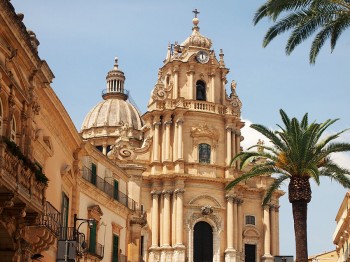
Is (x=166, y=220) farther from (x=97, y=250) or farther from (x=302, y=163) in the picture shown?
(x=302, y=163)

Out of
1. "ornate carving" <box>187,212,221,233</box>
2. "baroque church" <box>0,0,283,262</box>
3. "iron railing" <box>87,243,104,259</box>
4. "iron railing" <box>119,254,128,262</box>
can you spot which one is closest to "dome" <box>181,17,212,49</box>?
"baroque church" <box>0,0,283,262</box>

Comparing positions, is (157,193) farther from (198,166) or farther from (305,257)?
(305,257)

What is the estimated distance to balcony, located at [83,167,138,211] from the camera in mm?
32159

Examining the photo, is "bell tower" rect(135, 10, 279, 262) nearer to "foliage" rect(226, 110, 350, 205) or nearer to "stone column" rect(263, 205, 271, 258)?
"stone column" rect(263, 205, 271, 258)

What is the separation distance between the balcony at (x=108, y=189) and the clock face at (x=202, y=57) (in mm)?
25230

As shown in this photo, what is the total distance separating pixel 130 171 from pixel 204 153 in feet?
60.6

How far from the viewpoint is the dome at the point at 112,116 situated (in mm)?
77688

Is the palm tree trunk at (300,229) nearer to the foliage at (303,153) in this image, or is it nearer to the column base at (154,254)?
the foliage at (303,153)

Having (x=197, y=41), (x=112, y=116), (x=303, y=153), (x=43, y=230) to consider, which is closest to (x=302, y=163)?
(x=303, y=153)

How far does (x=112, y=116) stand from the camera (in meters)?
80.5

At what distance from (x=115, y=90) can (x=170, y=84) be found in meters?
26.4

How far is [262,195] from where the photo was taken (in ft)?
200

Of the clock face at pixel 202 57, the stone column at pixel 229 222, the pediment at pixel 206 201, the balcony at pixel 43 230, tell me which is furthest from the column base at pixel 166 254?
the balcony at pixel 43 230

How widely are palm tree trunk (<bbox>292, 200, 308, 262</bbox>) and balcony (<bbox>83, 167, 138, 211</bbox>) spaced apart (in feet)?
29.9
